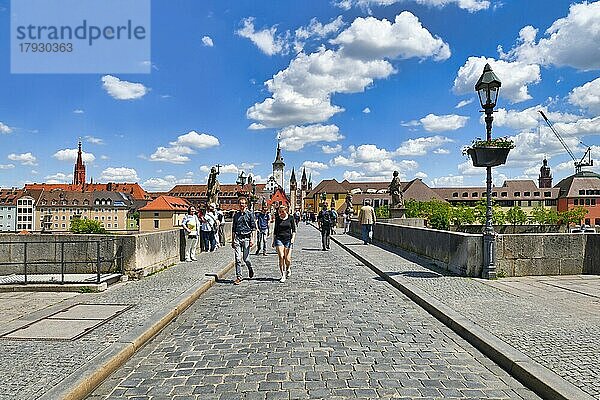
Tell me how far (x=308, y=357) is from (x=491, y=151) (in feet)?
26.8

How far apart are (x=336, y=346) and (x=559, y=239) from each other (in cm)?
814

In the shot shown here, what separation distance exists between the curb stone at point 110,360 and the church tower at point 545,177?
157233mm

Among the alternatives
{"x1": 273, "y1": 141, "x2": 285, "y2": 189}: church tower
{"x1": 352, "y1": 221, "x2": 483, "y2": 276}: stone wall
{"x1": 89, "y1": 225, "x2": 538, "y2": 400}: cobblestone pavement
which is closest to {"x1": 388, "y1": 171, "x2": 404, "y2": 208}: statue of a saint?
{"x1": 352, "y1": 221, "x2": 483, "y2": 276}: stone wall

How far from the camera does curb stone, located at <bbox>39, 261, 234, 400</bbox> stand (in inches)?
190

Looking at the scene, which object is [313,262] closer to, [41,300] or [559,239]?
[559,239]

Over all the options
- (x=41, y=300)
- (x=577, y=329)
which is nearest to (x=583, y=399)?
(x=577, y=329)

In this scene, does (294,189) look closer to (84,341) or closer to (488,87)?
(488,87)

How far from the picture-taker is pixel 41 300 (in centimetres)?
973

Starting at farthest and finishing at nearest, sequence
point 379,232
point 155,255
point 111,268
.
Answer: point 379,232 < point 155,255 < point 111,268

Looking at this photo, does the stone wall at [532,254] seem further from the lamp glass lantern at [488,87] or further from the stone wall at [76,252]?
the stone wall at [76,252]

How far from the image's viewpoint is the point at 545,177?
497ft

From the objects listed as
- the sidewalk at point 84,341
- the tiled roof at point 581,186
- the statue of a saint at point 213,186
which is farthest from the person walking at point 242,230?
the tiled roof at point 581,186

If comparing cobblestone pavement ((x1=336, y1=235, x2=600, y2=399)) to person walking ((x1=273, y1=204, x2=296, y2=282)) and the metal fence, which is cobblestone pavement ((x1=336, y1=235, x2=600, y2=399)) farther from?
the metal fence

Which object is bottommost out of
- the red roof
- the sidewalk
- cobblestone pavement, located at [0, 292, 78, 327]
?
cobblestone pavement, located at [0, 292, 78, 327]
